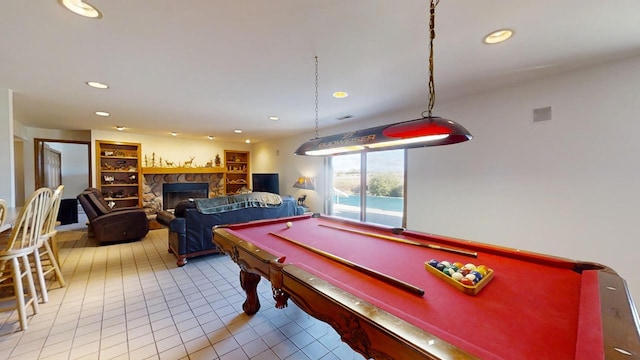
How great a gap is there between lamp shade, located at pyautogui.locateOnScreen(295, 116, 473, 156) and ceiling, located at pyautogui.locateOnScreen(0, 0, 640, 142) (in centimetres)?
71

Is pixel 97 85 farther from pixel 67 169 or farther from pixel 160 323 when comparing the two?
pixel 67 169

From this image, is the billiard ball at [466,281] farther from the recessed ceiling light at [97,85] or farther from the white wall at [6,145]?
the white wall at [6,145]

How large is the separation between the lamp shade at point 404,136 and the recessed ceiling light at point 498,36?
933mm

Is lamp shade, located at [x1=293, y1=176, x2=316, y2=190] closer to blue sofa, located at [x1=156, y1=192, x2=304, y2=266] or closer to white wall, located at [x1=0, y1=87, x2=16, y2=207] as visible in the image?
blue sofa, located at [x1=156, y1=192, x2=304, y2=266]

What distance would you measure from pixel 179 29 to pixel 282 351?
2.43 m

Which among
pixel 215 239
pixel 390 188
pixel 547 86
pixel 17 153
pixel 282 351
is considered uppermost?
pixel 547 86

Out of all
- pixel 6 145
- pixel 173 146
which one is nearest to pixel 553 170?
pixel 6 145

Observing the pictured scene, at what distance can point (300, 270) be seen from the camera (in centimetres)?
131

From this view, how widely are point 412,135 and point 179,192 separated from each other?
692 centimetres

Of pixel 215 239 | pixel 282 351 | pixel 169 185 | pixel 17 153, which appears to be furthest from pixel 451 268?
pixel 17 153

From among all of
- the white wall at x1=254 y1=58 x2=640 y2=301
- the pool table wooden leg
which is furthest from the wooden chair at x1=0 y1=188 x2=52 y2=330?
the white wall at x1=254 y1=58 x2=640 y2=301

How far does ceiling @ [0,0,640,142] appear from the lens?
4.82 ft

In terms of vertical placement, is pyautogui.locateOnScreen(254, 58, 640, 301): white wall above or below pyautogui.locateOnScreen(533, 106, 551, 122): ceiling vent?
below

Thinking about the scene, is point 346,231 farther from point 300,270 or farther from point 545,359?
point 545,359
